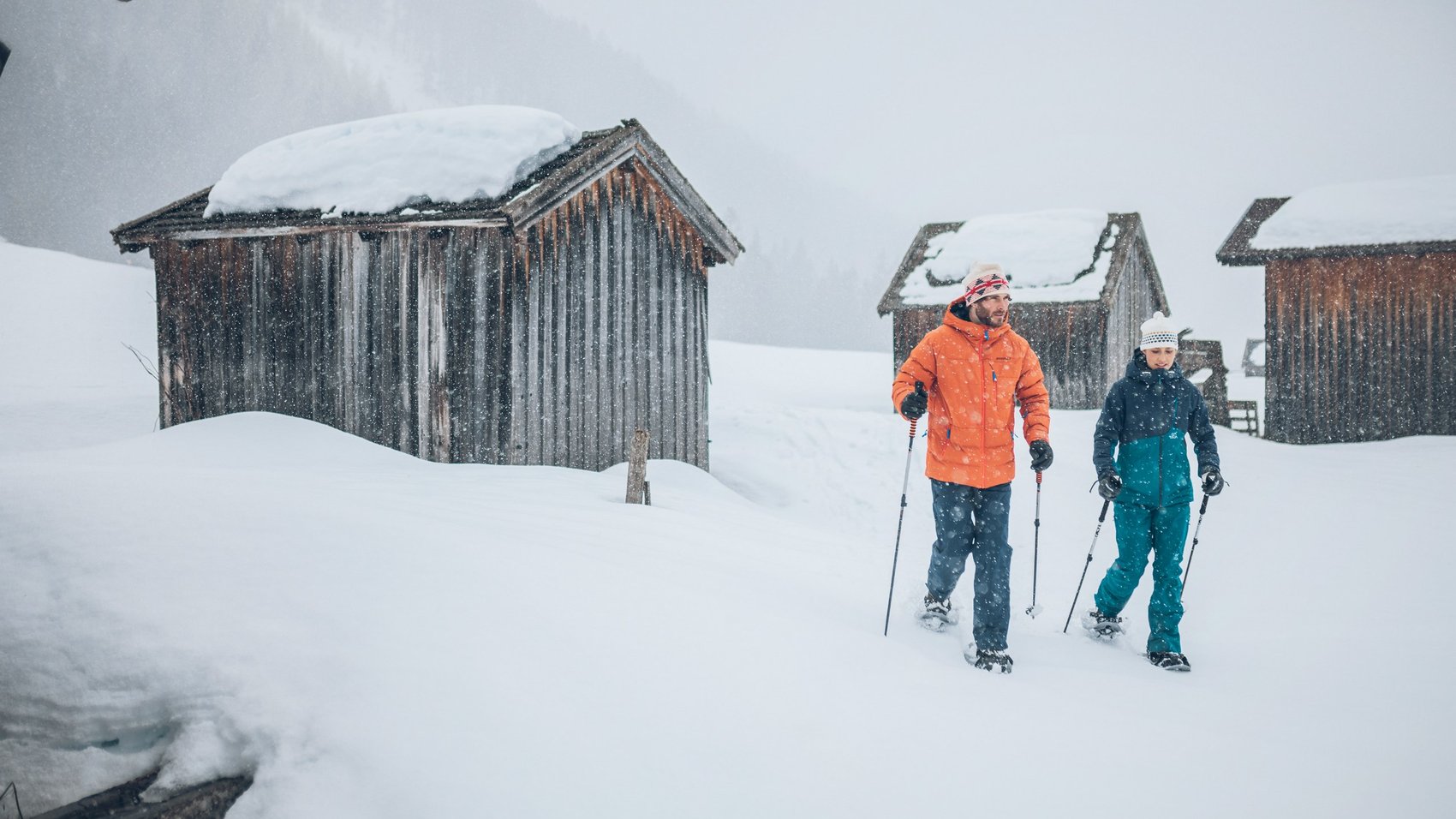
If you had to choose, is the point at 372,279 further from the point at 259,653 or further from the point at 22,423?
the point at 22,423

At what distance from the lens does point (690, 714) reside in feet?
11.1

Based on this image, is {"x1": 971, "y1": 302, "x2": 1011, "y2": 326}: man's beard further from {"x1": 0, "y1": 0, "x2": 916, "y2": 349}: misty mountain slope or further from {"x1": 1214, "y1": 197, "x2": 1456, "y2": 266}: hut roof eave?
{"x1": 0, "y1": 0, "x2": 916, "y2": 349}: misty mountain slope

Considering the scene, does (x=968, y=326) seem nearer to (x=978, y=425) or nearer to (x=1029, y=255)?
(x=978, y=425)

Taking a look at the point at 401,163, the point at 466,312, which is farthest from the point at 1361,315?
the point at 401,163

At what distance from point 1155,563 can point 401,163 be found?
859cm

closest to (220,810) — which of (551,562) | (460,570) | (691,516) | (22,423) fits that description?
(460,570)

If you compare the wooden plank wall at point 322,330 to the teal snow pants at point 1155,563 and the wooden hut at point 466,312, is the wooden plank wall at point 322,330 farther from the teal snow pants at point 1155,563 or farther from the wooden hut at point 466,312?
the teal snow pants at point 1155,563

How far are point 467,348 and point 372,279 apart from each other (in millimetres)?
1448

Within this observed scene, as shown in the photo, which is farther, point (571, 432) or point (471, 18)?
point (471, 18)

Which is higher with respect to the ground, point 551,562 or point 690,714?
point 551,562

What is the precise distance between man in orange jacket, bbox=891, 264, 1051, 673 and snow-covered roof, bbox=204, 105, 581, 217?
19.4ft

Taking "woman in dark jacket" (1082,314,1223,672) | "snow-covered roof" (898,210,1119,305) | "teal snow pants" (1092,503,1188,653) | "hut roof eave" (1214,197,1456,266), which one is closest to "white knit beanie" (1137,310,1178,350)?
"woman in dark jacket" (1082,314,1223,672)

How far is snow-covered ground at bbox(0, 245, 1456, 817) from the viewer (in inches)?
120

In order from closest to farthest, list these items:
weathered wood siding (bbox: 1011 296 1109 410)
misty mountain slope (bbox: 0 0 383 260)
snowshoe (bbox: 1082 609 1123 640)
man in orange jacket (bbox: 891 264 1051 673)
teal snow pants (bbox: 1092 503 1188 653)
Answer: man in orange jacket (bbox: 891 264 1051 673)
teal snow pants (bbox: 1092 503 1188 653)
snowshoe (bbox: 1082 609 1123 640)
weathered wood siding (bbox: 1011 296 1109 410)
misty mountain slope (bbox: 0 0 383 260)
